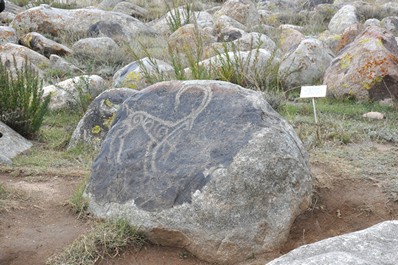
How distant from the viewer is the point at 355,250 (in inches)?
74.5

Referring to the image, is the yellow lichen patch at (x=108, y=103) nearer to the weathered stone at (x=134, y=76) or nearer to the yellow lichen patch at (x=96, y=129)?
the yellow lichen patch at (x=96, y=129)

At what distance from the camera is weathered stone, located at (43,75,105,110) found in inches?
271

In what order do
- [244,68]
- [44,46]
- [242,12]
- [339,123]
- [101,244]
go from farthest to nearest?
A: [242,12], [44,46], [244,68], [339,123], [101,244]

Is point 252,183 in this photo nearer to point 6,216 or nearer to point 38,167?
point 6,216

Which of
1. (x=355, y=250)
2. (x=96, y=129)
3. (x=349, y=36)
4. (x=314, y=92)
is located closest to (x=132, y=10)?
(x=349, y=36)

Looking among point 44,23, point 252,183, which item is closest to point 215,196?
point 252,183

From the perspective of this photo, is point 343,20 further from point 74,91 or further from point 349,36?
point 74,91

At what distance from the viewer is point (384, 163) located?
4.66 meters

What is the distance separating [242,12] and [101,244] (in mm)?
10917

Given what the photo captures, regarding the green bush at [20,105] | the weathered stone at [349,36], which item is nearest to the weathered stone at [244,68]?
the green bush at [20,105]

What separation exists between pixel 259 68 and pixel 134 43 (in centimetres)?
446

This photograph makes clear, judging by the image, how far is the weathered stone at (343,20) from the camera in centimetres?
1252

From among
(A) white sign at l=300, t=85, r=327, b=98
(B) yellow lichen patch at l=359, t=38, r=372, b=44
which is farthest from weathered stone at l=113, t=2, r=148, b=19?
(A) white sign at l=300, t=85, r=327, b=98

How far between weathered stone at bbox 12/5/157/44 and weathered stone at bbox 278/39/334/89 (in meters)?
4.54
